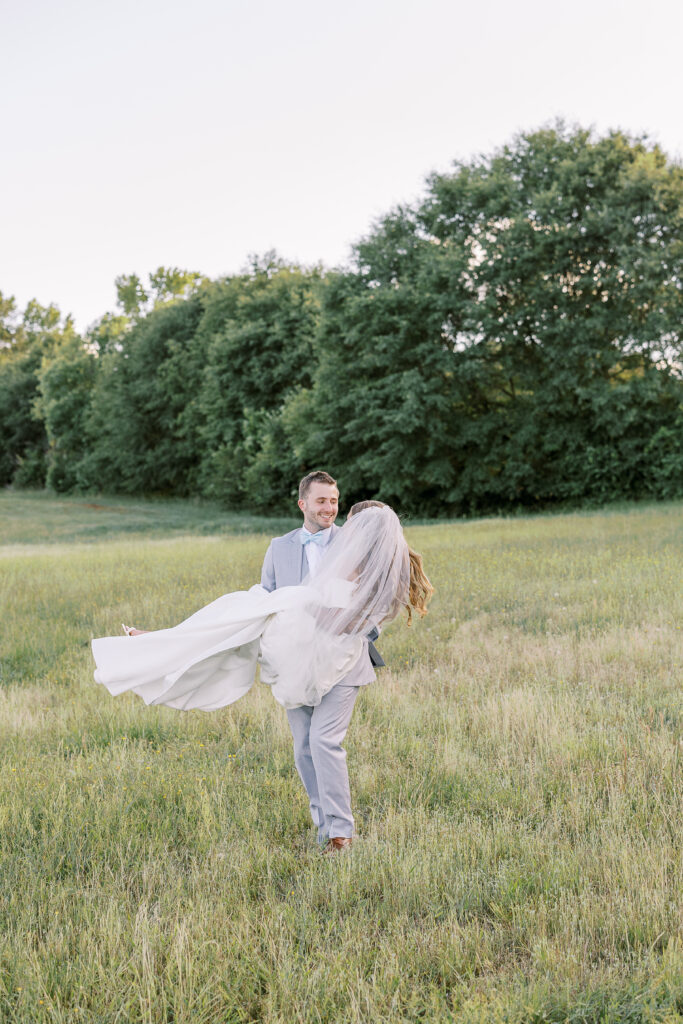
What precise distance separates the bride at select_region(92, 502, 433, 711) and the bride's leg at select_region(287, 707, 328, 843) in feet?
0.56

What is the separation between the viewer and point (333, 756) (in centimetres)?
437

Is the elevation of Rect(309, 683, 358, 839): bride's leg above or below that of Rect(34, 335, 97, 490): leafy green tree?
below

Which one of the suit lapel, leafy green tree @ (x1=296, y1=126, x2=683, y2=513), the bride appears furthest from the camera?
leafy green tree @ (x1=296, y1=126, x2=683, y2=513)

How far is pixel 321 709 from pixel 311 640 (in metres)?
0.42

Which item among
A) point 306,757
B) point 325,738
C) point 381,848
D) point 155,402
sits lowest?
point 381,848

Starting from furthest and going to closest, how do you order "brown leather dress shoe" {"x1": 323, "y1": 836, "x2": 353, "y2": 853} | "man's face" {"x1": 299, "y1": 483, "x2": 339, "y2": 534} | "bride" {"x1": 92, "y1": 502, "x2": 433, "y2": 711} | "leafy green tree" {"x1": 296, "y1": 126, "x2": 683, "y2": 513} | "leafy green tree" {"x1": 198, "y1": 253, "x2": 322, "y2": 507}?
1. "leafy green tree" {"x1": 198, "y1": 253, "x2": 322, "y2": 507}
2. "leafy green tree" {"x1": 296, "y1": 126, "x2": 683, "y2": 513}
3. "man's face" {"x1": 299, "y1": 483, "x2": 339, "y2": 534}
4. "brown leather dress shoe" {"x1": 323, "y1": 836, "x2": 353, "y2": 853}
5. "bride" {"x1": 92, "y1": 502, "x2": 433, "y2": 711}

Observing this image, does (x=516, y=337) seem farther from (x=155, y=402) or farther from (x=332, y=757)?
(x=332, y=757)

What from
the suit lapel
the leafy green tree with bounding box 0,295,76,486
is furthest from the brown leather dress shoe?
the leafy green tree with bounding box 0,295,76,486

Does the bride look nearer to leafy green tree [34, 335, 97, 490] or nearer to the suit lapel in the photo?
the suit lapel

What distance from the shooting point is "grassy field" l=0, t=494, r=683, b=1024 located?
3307 millimetres

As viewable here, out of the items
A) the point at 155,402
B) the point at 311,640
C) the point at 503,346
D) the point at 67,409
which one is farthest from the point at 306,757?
the point at 67,409

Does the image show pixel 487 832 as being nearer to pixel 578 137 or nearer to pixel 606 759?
pixel 606 759

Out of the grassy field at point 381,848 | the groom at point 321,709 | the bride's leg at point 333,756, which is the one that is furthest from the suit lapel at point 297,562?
the grassy field at point 381,848

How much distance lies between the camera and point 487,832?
4.55 meters
